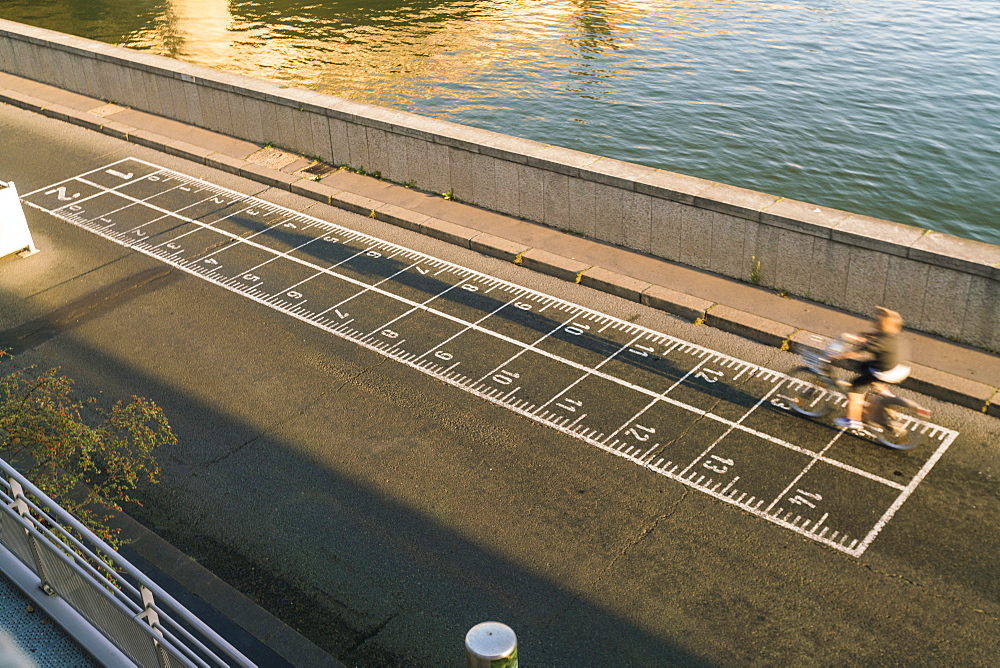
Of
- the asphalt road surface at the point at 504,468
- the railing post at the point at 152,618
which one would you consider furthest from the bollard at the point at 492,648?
the asphalt road surface at the point at 504,468

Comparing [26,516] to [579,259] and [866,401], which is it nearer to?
[866,401]

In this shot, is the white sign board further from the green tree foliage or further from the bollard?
the bollard

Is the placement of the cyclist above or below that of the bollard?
below

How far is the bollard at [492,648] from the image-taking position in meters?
6.15

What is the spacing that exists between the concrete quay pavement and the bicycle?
683 mm

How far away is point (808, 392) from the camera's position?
1203 centimetres

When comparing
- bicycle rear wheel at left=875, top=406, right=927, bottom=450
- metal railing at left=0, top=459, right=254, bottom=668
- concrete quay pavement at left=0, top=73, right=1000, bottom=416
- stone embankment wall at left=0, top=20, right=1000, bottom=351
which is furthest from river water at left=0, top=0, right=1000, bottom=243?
metal railing at left=0, top=459, right=254, bottom=668

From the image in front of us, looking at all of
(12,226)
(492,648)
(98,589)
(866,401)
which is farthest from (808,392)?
(12,226)

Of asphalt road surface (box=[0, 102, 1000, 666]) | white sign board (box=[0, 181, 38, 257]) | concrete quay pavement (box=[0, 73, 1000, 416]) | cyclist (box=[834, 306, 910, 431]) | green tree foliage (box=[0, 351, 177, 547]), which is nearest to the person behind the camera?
asphalt road surface (box=[0, 102, 1000, 666])

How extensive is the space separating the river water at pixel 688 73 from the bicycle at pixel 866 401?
10694 millimetres

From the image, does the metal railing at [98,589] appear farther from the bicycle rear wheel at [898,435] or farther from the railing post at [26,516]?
the bicycle rear wheel at [898,435]

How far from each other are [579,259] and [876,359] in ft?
17.9

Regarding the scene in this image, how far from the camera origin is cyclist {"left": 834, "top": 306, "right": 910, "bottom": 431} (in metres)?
10.7

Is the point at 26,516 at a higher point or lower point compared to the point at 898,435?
higher
